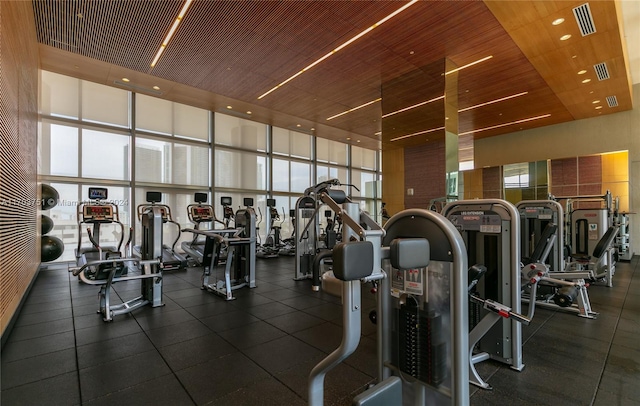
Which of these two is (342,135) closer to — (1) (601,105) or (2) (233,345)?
(1) (601,105)

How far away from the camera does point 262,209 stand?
1065cm

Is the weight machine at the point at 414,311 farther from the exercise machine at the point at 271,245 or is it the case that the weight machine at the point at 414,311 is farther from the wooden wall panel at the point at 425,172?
the exercise machine at the point at 271,245

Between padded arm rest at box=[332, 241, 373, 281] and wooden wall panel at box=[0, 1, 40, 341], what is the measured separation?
330 cm

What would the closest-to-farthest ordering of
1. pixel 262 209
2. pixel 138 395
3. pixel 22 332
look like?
pixel 138 395
pixel 22 332
pixel 262 209

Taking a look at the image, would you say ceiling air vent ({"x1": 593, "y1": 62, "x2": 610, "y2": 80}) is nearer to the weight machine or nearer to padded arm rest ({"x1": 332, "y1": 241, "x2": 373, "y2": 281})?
the weight machine

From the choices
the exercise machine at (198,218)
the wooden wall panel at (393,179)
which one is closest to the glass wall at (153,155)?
the exercise machine at (198,218)

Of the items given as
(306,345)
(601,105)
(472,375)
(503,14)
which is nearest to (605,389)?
(472,375)

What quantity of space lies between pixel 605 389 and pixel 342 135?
33.9 feet

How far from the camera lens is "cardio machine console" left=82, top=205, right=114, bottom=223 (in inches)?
220

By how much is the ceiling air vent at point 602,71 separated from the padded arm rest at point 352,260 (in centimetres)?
743

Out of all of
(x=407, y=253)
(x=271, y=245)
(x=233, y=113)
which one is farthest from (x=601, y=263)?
(x=233, y=113)

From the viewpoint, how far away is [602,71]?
6066mm

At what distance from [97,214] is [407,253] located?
20.8ft

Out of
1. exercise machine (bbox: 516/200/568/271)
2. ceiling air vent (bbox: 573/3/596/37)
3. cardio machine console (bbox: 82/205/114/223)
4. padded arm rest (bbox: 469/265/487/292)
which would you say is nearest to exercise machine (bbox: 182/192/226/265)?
cardio machine console (bbox: 82/205/114/223)
